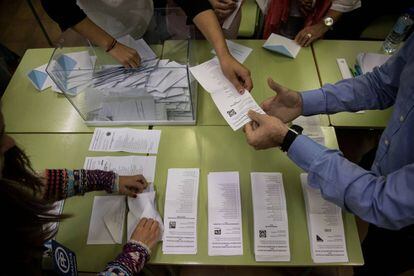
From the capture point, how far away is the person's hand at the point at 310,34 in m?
1.58

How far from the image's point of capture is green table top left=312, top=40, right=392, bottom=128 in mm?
1330

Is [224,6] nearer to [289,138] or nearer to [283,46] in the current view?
[283,46]

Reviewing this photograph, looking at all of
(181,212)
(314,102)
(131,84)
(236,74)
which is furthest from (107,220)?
(314,102)

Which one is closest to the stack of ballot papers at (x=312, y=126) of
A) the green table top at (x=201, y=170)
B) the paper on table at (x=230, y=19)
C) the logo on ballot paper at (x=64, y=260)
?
the green table top at (x=201, y=170)

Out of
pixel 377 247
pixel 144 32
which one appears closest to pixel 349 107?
pixel 377 247

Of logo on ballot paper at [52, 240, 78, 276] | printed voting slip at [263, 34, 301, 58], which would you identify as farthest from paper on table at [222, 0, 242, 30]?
logo on ballot paper at [52, 240, 78, 276]

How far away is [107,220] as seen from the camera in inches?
42.6

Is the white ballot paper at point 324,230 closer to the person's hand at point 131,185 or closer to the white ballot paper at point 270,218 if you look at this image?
the white ballot paper at point 270,218

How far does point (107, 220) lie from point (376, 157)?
1015mm

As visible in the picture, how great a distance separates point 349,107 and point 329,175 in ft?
1.40

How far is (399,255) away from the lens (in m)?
1.15

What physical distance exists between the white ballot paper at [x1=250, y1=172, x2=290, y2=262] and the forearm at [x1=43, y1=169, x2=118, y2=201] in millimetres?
536

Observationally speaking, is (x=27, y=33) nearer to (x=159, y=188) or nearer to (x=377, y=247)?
(x=159, y=188)

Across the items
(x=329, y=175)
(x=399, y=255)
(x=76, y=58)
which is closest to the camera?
(x=329, y=175)
